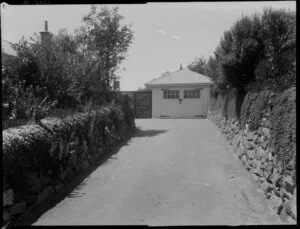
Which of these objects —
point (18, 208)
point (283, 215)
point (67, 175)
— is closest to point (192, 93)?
point (67, 175)

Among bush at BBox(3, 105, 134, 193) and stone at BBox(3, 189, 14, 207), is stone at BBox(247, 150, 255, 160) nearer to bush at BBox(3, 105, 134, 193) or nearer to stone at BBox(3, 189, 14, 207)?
bush at BBox(3, 105, 134, 193)

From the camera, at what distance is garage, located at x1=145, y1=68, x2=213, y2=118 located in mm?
23859

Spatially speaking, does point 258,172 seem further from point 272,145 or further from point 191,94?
point 191,94

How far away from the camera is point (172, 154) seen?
10156 millimetres

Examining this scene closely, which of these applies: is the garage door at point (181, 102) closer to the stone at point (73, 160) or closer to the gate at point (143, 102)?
the gate at point (143, 102)

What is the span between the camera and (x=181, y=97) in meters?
24.2

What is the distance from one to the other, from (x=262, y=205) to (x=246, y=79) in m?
5.29

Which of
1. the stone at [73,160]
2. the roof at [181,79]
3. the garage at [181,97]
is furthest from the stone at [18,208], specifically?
the roof at [181,79]

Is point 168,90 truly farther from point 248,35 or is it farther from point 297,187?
point 297,187

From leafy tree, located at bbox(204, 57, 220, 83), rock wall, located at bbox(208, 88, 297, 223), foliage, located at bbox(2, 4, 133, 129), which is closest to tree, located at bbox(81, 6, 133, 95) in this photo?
foliage, located at bbox(2, 4, 133, 129)

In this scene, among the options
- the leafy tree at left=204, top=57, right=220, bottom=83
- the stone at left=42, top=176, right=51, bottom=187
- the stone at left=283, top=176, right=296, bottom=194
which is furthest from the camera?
the leafy tree at left=204, top=57, right=220, bottom=83

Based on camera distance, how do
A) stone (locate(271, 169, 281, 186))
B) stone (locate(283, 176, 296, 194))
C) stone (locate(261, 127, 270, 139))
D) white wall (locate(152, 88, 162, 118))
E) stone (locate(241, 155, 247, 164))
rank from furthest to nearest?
white wall (locate(152, 88, 162, 118)), stone (locate(241, 155, 247, 164)), stone (locate(261, 127, 270, 139)), stone (locate(271, 169, 281, 186)), stone (locate(283, 176, 296, 194))

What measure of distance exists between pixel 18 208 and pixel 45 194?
3.21 ft

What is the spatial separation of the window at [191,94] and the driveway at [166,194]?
13712 mm
